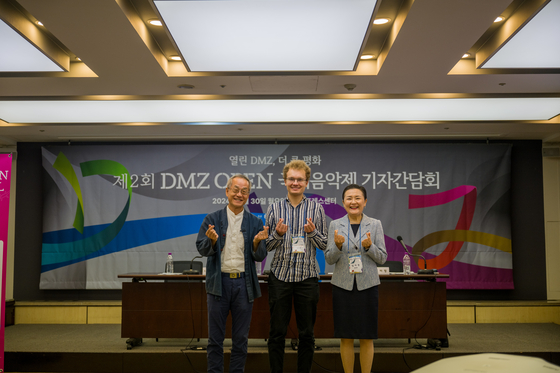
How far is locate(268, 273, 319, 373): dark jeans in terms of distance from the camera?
2.82m

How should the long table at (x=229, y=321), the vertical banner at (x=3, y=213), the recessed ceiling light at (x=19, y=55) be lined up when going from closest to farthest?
the recessed ceiling light at (x=19, y=55) → the vertical banner at (x=3, y=213) → the long table at (x=229, y=321)

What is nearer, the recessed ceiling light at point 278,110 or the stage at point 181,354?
the stage at point 181,354

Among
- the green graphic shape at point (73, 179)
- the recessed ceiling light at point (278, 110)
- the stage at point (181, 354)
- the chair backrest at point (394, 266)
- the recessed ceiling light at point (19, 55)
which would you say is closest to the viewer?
the recessed ceiling light at point (19, 55)

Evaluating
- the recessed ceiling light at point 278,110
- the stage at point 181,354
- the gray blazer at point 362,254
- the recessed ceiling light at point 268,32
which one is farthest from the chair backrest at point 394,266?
the recessed ceiling light at point 268,32

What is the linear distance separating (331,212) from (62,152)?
4337 millimetres

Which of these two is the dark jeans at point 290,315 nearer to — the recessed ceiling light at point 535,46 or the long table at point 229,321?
the long table at point 229,321

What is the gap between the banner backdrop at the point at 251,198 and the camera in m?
6.26

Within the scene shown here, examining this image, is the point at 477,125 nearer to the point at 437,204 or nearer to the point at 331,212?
the point at 437,204

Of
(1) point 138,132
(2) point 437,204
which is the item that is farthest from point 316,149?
(1) point 138,132

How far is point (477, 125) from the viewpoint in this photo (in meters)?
5.63

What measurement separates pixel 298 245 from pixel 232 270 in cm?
50

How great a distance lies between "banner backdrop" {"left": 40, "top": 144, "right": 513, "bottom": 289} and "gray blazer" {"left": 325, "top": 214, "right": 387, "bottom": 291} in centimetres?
330

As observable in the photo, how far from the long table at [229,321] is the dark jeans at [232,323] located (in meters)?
1.30

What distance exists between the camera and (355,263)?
2889 mm
